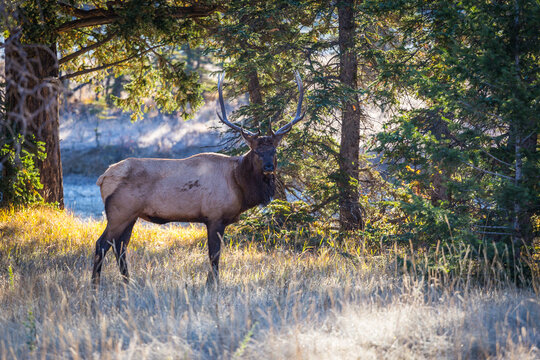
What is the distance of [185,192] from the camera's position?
7508 mm

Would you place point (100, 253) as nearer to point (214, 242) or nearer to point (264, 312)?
point (214, 242)

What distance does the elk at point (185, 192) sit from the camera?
730cm

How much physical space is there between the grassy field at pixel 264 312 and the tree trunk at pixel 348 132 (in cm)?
271

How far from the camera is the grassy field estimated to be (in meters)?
4.33

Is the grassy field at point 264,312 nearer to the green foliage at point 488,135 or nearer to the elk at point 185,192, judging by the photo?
Result: the elk at point 185,192

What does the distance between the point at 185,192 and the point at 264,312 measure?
2687 mm

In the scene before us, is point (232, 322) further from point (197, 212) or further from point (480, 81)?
point (480, 81)

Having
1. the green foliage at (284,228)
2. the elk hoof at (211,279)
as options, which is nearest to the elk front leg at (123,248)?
the elk hoof at (211,279)

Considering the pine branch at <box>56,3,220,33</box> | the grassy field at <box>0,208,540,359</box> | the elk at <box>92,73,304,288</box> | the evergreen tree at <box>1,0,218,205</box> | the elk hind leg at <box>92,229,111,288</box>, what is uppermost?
the pine branch at <box>56,3,220,33</box>

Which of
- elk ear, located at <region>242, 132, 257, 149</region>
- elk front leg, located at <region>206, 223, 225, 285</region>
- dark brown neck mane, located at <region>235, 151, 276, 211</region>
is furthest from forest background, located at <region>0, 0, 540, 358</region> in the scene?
elk front leg, located at <region>206, 223, 225, 285</region>

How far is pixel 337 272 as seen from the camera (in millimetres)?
7301

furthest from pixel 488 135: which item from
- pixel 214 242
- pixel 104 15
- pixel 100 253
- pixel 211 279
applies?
pixel 104 15

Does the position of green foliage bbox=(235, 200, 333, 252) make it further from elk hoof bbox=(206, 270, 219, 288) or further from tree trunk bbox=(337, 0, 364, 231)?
elk hoof bbox=(206, 270, 219, 288)

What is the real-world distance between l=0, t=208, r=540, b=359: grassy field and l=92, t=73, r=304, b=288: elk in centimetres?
63
